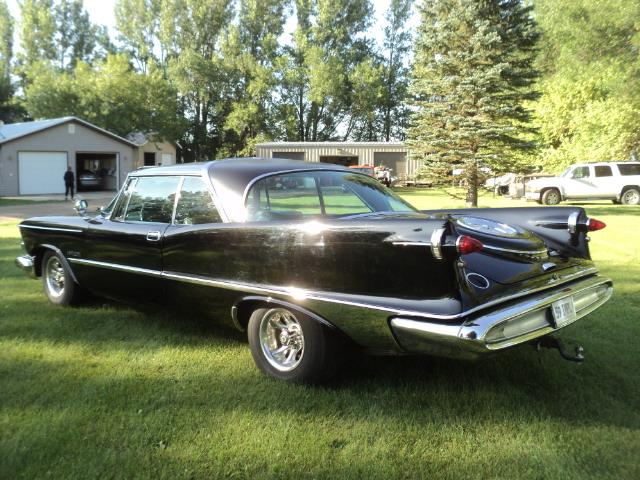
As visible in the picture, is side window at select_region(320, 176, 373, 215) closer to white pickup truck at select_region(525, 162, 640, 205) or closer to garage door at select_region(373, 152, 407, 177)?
white pickup truck at select_region(525, 162, 640, 205)

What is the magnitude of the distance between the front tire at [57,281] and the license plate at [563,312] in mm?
4160

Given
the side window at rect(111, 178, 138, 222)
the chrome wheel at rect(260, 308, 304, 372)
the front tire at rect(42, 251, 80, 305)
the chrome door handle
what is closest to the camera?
the chrome wheel at rect(260, 308, 304, 372)

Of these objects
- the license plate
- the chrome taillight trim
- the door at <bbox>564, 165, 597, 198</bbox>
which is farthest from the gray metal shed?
the license plate

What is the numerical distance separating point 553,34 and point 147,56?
119ft

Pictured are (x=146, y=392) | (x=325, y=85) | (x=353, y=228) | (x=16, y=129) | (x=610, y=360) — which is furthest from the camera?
(x=325, y=85)

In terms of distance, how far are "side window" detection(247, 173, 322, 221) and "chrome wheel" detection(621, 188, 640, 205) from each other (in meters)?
19.9

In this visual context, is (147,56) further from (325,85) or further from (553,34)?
(553,34)

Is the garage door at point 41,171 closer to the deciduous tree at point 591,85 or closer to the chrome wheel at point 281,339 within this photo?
the deciduous tree at point 591,85

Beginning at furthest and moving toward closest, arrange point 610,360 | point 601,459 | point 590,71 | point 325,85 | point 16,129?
point 325,85 → point 16,129 → point 590,71 → point 610,360 → point 601,459

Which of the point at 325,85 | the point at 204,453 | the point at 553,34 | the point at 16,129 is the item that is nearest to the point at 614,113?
the point at 553,34

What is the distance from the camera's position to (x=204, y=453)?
2627 mm

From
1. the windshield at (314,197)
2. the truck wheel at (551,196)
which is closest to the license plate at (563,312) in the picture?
the windshield at (314,197)

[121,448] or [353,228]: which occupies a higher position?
[353,228]

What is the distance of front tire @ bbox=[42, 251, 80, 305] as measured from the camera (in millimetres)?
5051
